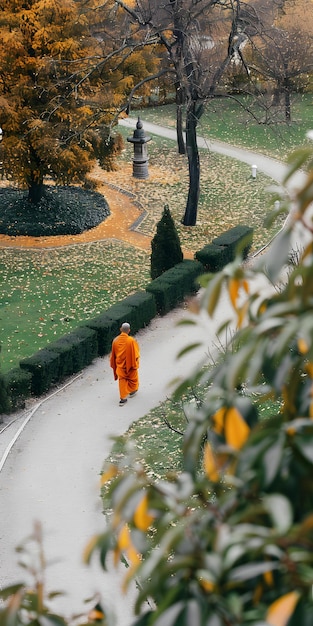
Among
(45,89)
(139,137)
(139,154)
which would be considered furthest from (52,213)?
(139,137)

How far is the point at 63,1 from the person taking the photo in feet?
72.0

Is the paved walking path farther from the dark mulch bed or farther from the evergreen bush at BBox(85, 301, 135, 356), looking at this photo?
the dark mulch bed

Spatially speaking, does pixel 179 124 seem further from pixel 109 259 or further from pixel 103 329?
pixel 103 329

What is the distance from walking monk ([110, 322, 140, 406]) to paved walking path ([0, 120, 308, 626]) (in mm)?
294

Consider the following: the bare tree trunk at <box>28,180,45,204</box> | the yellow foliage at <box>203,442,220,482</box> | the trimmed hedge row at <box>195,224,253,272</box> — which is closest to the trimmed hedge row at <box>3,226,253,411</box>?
the trimmed hedge row at <box>195,224,253,272</box>

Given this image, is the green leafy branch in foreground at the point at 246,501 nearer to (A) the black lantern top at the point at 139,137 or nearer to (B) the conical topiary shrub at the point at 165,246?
(B) the conical topiary shrub at the point at 165,246

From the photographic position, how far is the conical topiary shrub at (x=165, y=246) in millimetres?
19125

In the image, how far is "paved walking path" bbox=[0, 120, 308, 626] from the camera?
33.4 ft

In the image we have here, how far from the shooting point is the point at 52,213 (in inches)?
957

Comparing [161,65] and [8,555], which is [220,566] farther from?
[161,65]

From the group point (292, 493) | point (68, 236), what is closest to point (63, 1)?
point (68, 236)

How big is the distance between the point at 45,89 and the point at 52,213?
338cm

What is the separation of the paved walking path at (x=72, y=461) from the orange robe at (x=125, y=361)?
1.10ft

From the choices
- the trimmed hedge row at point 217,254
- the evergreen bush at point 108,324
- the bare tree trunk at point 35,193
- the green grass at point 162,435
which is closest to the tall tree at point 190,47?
the trimmed hedge row at point 217,254
